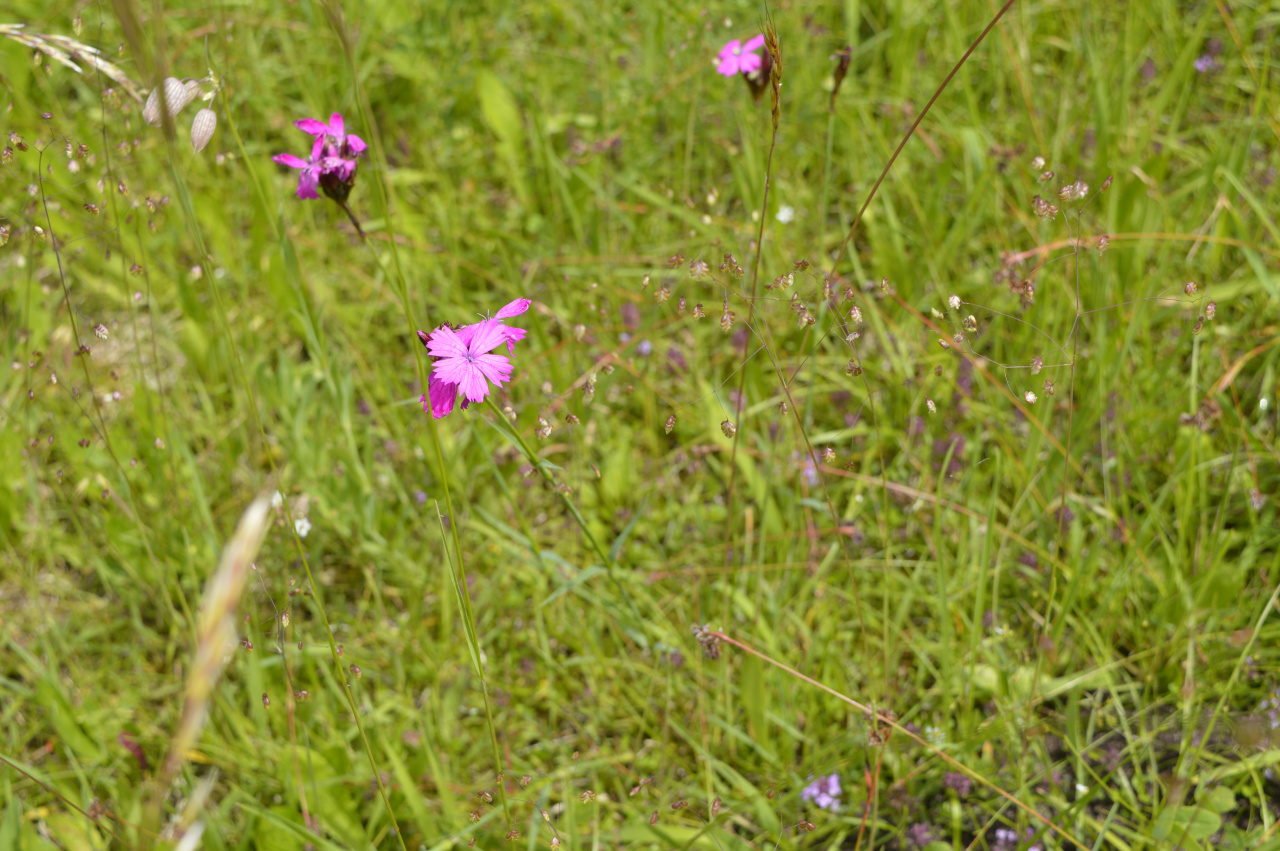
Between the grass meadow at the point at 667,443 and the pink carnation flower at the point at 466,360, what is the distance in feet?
0.36

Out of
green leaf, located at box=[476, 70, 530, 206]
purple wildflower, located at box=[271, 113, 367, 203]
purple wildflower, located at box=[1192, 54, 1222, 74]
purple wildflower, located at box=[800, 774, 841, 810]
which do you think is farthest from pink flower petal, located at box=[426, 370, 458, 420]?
purple wildflower, located at box=[1192, 54, 1222, 74]

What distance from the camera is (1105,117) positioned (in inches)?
89.8

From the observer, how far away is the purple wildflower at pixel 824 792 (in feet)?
5.42

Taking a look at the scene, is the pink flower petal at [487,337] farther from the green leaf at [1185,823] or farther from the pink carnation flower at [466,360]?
the green leaf at [1185,823]

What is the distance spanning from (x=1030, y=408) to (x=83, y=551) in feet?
7.59

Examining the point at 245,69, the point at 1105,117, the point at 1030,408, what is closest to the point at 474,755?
the point at 1030,408

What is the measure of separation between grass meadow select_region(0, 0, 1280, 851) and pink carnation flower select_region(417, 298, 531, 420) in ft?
0.36

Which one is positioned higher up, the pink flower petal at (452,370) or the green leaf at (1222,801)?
the pink flower petal at (452,370)

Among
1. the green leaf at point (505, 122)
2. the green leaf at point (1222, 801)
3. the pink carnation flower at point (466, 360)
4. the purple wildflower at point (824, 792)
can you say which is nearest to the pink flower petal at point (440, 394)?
the pink carnation flower at point (466, 360)

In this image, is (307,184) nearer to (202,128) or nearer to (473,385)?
(202,128)

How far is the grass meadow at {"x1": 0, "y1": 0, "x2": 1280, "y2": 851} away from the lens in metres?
1.63

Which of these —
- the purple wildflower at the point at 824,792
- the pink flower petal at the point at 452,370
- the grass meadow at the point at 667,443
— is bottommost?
the purple wildflower at the point at 824,792

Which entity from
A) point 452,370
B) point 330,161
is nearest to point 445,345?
point 452,370

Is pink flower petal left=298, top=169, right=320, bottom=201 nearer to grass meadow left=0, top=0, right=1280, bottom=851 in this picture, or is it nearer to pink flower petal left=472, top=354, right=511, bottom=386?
grass meadow left=0, top=0, right=1280, bottom=851
